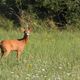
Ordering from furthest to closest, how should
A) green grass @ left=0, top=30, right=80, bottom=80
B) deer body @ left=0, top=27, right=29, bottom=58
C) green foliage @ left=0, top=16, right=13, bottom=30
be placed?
green foliage @ left=0, top=16, right=13, bottom=30 → deer body @ left=0, top=27, right=29, bottom=58 → green grass @ left=0, top=30, right=80, bottom=80

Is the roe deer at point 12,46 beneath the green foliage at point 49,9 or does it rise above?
above

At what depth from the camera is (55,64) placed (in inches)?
382

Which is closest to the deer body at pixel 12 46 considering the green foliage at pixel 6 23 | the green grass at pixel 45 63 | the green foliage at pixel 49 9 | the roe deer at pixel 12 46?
the roe deer at pixel 12 46

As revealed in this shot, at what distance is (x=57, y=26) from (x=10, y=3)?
10.1 ft

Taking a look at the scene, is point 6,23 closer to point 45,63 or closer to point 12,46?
point 12,46

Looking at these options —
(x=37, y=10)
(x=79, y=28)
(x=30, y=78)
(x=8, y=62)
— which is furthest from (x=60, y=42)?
(x=37, y=10)

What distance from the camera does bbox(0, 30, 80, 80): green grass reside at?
8.23 meters

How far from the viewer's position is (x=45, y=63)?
968 cm

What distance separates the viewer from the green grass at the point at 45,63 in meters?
8.23

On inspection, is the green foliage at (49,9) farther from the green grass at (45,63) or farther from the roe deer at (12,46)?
the roe deer at (12,46)

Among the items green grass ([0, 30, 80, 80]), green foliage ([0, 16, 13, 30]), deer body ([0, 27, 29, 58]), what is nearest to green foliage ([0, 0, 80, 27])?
green foliage ([0, 16, 13, 30])

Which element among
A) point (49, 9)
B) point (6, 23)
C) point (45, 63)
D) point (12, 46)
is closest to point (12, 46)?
point (12, 46)

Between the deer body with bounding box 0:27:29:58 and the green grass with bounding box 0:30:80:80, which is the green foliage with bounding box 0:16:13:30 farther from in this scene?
the deer body with bounding box 0:27:29:58

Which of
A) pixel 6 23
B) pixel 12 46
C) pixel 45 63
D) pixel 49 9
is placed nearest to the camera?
pixel 45 63
